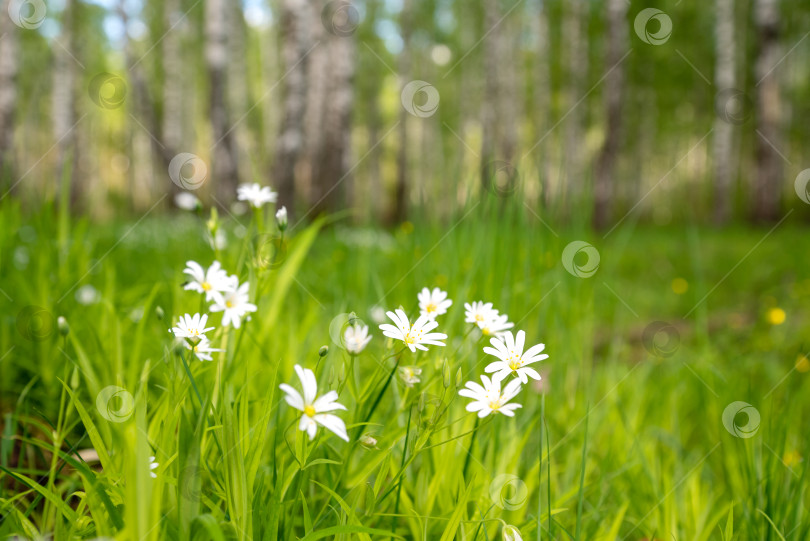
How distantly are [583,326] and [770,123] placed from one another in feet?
25.8

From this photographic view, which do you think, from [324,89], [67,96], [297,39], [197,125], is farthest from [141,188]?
[297,39]

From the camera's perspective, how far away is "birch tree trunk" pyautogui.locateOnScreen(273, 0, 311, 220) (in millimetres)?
6012

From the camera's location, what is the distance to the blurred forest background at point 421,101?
3289 mm

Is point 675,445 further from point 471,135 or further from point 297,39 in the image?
point 471,135

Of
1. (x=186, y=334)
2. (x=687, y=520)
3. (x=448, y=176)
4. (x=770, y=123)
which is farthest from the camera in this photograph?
(x=770, y=123)

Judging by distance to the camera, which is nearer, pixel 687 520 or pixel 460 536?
pixel 460 536

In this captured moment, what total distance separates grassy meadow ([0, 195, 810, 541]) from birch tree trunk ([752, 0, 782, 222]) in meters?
6.61

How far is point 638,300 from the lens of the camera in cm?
439

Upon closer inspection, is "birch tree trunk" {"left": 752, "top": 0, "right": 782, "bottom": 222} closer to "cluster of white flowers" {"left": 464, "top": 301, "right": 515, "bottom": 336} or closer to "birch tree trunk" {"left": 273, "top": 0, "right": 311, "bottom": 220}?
"birch tree trunk" {"left": 273, "top": 0, "right": 311, "bottom": 220}

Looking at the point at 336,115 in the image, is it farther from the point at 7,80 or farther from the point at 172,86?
the point at 172,86

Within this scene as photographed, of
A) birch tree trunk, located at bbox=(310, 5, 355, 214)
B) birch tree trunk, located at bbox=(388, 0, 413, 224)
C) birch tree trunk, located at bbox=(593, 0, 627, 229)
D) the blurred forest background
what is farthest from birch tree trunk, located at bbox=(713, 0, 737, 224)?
birch tree trunk, located at bbox=(310, 5, 355, 214)

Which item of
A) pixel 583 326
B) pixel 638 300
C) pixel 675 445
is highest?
pixel 638 300

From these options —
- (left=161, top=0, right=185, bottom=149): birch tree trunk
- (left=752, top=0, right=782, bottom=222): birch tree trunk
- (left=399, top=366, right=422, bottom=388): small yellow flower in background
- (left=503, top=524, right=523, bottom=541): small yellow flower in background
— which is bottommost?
(left=503, top=524, right=523, bottom=541): small yellow flower in background

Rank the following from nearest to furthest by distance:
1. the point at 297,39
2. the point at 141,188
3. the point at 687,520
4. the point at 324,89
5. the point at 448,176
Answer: the point at 687,520
the point at 448,176
the point at 297,39
the point at 324,89
the point at 141,188
